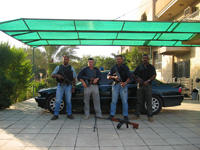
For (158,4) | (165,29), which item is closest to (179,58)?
(158,4)

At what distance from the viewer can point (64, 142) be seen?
13.1ft

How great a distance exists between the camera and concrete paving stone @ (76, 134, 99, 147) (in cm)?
388

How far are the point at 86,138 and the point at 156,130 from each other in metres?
1.84

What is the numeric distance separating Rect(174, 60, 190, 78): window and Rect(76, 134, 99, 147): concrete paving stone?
11108 mm

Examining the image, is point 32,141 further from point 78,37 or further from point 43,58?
point 43,58

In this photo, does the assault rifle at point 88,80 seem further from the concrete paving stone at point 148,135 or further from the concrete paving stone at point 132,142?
the concrete paving stone at point 132,142

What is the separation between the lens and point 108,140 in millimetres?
4125

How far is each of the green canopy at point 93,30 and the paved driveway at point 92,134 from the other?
337 centimetres

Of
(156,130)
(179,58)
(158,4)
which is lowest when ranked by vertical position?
(156,130)

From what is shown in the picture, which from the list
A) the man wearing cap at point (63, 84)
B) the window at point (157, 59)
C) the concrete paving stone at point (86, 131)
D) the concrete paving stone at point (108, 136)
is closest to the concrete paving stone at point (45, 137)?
the concrete paving stone at point (86, 131)

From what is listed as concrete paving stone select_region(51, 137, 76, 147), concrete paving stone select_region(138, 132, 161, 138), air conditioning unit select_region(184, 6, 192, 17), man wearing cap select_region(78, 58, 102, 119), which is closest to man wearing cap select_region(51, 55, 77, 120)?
man wearing cap select_region(78, 58, 102, 119)

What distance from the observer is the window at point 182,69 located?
13609mm

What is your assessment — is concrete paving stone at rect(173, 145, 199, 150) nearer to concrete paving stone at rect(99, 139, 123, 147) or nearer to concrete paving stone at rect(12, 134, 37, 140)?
concrete paving stone at rect(99, 139, 123, 147)

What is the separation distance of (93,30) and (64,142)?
198 inches
